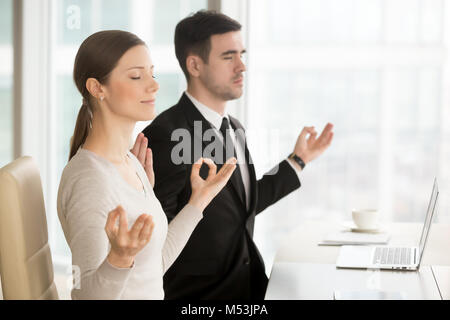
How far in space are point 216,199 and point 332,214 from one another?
160 centimetres

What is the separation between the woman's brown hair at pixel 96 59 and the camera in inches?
48.6

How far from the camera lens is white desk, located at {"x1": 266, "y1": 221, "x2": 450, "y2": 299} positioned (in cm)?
142

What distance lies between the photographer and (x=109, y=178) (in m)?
1.17

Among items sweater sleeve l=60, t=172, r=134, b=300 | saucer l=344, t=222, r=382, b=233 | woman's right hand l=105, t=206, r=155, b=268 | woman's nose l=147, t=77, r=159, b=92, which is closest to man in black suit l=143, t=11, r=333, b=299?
saucer l=344, t=222, r=382, b=233

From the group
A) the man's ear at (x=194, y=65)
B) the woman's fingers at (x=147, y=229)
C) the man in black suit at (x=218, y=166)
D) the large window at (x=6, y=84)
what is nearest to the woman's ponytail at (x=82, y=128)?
the woman's fingers at (x=147, y=229)

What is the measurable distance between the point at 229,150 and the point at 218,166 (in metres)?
0.10

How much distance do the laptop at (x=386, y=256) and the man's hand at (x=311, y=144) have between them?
36cm

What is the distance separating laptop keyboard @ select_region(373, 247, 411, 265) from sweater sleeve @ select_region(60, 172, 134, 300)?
0.90 meters

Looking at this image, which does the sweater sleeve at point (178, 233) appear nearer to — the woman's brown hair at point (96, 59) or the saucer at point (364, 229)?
the woman's brown hair at point (96, 59)

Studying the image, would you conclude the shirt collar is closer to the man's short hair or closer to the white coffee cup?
the man's short hair

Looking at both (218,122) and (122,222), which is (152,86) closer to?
(122,222)

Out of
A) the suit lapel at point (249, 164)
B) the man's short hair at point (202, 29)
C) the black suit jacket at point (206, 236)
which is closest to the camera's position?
the black suit jacket at point (206, 236)

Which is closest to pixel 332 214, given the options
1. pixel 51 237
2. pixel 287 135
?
pixel 287 135

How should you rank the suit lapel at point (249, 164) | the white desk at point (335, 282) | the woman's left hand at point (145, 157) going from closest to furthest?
the white desk at point (335, 282) → the woman's left hand at point (145, 157) → the suit lapel at point (249, 164)
